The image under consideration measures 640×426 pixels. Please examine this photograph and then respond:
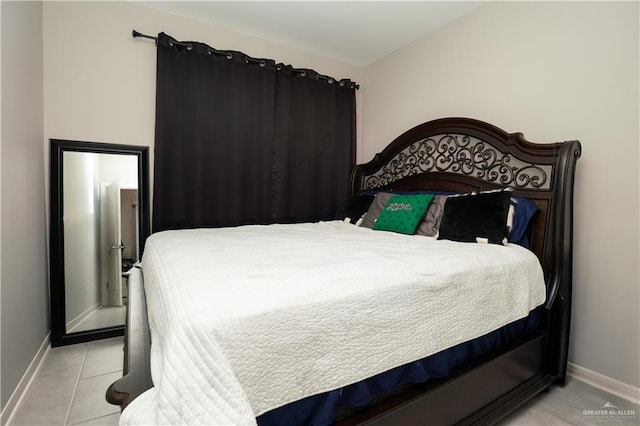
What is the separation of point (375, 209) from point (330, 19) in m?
1.70

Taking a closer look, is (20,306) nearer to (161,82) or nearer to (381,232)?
(161,82)

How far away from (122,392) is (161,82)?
8.17 ft

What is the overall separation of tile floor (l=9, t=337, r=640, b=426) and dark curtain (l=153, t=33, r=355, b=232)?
1.13 meters

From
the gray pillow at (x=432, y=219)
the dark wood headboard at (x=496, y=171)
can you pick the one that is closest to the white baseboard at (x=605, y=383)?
the dark wood headboard at (x=496, y=171)

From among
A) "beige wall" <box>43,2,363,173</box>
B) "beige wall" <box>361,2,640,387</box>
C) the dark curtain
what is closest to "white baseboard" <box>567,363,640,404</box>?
"beige wall" <box>361,2,640,387</box>

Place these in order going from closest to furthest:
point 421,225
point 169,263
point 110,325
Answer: point 169,263 < point 421,225 < point 110,325

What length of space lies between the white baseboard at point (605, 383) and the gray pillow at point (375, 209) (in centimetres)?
162

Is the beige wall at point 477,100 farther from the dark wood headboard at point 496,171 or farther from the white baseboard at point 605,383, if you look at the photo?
the dark wood headboard at point 496,171

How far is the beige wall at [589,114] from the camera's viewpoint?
1.80 m

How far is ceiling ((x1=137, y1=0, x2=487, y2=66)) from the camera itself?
2578 mm

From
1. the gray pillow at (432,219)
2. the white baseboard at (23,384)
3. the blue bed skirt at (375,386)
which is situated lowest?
the white baseboard at (23,384)

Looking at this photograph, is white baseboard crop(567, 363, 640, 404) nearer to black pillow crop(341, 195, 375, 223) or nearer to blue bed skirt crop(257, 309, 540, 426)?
blue bed skirt crop(257, 309, 540, 426)

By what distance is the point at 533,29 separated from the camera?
2.21 metres

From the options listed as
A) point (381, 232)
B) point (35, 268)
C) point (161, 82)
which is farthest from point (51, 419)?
point (161, 82)
